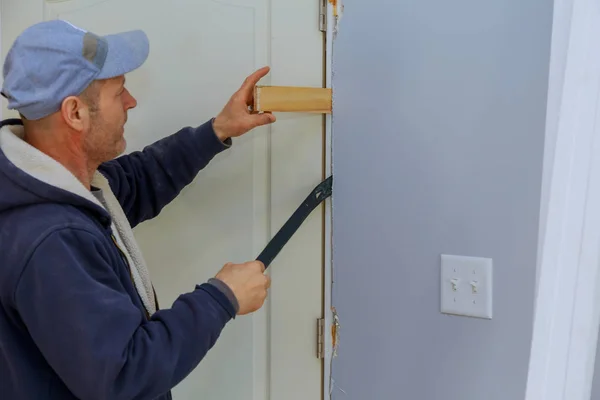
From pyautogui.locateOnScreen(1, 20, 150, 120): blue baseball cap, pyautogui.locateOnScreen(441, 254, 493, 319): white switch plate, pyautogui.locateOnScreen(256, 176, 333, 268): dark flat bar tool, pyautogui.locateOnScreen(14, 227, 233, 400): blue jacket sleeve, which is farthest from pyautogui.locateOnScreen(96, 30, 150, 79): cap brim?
pyautogui.locateOnScreen(441, 254, 493, 319): white switch plate

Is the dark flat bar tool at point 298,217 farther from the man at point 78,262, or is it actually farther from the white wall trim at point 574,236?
the white wall trim at point 574,236

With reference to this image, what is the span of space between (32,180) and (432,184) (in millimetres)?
646

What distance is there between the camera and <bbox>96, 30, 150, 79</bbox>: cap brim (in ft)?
3.08

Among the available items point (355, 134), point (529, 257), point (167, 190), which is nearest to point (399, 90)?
point (355, 134)

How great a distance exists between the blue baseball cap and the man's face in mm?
31

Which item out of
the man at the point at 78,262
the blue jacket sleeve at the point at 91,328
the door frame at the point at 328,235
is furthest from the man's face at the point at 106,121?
Result: the door frame at the point at 328,235

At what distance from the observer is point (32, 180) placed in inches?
34.0

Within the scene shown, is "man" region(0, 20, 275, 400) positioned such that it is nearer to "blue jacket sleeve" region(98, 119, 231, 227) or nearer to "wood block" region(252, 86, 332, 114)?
"blue jacket sleeve" region(98, 119, 231, 227)

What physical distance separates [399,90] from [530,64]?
8.8 inches

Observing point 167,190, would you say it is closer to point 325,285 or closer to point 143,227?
point 143,227

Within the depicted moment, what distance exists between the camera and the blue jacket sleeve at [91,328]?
31.3 inches

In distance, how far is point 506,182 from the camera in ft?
3.24

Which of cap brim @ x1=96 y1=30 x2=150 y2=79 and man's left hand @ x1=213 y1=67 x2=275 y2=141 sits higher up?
cap brim @ x1=96 y1=30 x2=150 y2=79

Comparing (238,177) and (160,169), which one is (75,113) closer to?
(160,169)
